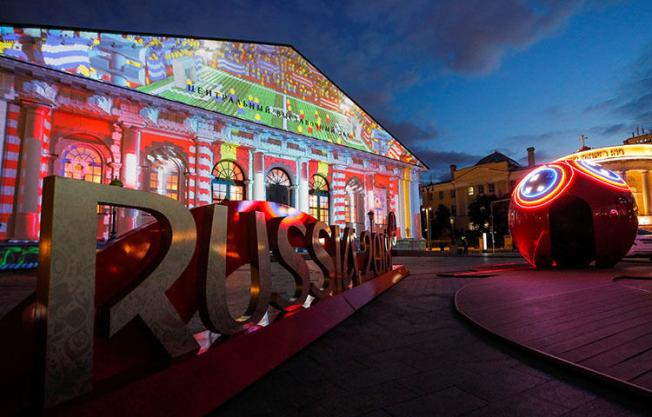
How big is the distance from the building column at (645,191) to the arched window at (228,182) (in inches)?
1315

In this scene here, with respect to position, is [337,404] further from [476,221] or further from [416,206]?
[476,221]

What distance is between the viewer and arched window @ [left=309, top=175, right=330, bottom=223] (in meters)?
21.6

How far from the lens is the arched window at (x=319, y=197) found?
21.6m

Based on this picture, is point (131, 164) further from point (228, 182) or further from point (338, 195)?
point (338, 195)

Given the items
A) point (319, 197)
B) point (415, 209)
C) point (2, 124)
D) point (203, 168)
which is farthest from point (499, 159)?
point (2, 124)

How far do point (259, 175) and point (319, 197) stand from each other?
4.80m

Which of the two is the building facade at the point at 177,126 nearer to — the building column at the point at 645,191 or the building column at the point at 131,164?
the building column at the point at 131,164

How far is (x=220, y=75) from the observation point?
17.3 metres

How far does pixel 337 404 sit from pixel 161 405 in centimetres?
90

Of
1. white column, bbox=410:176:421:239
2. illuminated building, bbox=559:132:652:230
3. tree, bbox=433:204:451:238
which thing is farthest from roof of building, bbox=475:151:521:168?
white column, bbox=410:176:421:239

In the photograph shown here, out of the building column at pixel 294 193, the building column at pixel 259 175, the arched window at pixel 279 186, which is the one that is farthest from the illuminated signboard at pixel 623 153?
the building column at pixel 259 175

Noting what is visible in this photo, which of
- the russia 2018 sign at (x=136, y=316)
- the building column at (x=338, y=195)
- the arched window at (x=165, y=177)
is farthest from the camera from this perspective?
the building column at (x=338, y=195)

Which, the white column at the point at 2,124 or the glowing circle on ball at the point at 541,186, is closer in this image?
the glowing circle on ball at the point at 541,186

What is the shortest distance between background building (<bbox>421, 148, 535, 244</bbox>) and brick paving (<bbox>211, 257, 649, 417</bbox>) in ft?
123
